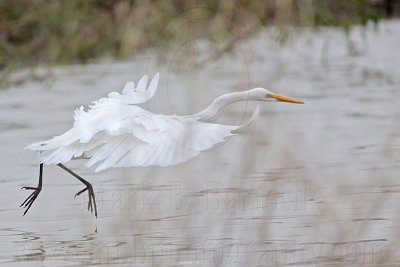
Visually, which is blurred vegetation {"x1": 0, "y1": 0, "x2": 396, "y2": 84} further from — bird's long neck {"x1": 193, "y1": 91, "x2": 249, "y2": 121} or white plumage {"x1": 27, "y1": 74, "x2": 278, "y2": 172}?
white plumage {"x1": 27, "y1": 74, "x2": 278, "y2": 172}

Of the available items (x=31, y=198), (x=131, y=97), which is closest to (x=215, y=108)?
(x=131, y=97)

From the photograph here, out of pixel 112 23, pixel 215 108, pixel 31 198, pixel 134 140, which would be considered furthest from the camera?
pixel 112 23

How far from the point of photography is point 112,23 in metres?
16.9

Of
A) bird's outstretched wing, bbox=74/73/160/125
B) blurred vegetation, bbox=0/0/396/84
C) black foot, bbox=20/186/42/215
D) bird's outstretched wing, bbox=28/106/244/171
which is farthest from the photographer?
blurred vegetation, bbox=0/0/396/84

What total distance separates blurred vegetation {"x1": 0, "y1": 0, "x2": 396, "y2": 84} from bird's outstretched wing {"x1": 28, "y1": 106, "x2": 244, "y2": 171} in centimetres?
812

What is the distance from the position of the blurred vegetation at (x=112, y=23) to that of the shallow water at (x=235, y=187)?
0.99 meters

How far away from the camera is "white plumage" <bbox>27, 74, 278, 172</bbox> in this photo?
7.03 metres

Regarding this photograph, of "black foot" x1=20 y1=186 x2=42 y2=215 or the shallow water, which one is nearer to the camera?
the shallow water

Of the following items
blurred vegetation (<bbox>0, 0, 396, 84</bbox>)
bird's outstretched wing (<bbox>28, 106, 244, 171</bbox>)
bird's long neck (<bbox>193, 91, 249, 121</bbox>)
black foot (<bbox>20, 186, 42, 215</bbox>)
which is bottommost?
black foot (<bbox>20, 186, 42, 215</bbox>)

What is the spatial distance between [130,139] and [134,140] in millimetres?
25

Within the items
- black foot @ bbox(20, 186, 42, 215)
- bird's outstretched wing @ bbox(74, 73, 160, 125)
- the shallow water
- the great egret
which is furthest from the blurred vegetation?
the great egret

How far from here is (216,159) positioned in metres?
9.70

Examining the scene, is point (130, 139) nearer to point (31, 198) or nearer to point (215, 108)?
point (215, 108)

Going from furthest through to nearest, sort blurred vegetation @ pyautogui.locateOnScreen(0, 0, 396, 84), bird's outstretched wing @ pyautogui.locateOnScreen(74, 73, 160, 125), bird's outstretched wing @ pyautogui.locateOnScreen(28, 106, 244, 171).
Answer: blurred vegetation @ pyautogui.locateOnScreen(0, 0, 396, 84)
bird's outstretched wing @ pyautogui.locateOnScreen(74, 73, 160, 125)
bird's outstretched wing @ pyautogui.locateOnScreen(28, 106, 244, 171)
